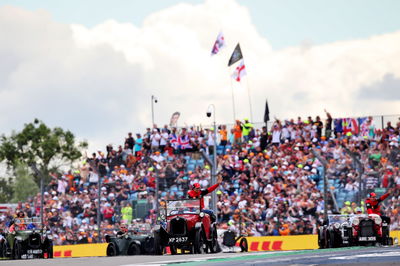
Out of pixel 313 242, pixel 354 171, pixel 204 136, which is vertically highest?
pixel 204 136

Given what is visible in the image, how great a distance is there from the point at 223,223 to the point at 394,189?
6.55 m

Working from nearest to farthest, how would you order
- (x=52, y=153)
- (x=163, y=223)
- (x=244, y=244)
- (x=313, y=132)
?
1. (x=163, y=223)
2. (x=244, y=244)
3. (x=313, y=132)
4. (x=52, y=153)

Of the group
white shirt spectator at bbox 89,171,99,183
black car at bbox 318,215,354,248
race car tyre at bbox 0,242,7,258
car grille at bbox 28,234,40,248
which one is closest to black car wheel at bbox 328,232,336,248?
black car at bbox 318,215,354,248

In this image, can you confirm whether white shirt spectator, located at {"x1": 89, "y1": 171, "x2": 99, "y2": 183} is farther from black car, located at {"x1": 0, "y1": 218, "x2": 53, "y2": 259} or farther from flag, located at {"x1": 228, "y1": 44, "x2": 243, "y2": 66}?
flag, located at {"x1": 228, "y1": 44, "x2": 243, "y2": 66}

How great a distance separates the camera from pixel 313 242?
1217 inches

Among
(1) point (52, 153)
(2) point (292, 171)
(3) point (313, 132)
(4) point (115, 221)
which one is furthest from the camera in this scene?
(1) point (52, 153)

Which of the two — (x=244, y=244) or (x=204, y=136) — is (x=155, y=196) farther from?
(x=204, y=136)

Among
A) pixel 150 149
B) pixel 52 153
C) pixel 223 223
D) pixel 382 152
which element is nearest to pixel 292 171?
pixel 223 223

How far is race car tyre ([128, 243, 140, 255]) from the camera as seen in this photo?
28.4m

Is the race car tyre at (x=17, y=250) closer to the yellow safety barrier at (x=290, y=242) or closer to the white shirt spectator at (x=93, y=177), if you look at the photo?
the white shirt spectator at (x=93, y=177)

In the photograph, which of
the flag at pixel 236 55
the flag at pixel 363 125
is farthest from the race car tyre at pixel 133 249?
the flag at pixel 236 55

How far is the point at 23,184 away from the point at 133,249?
5634 cm

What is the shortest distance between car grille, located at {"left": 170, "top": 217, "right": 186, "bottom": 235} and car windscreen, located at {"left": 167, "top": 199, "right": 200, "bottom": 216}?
0.41 metres

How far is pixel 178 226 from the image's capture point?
26016 millimetres
